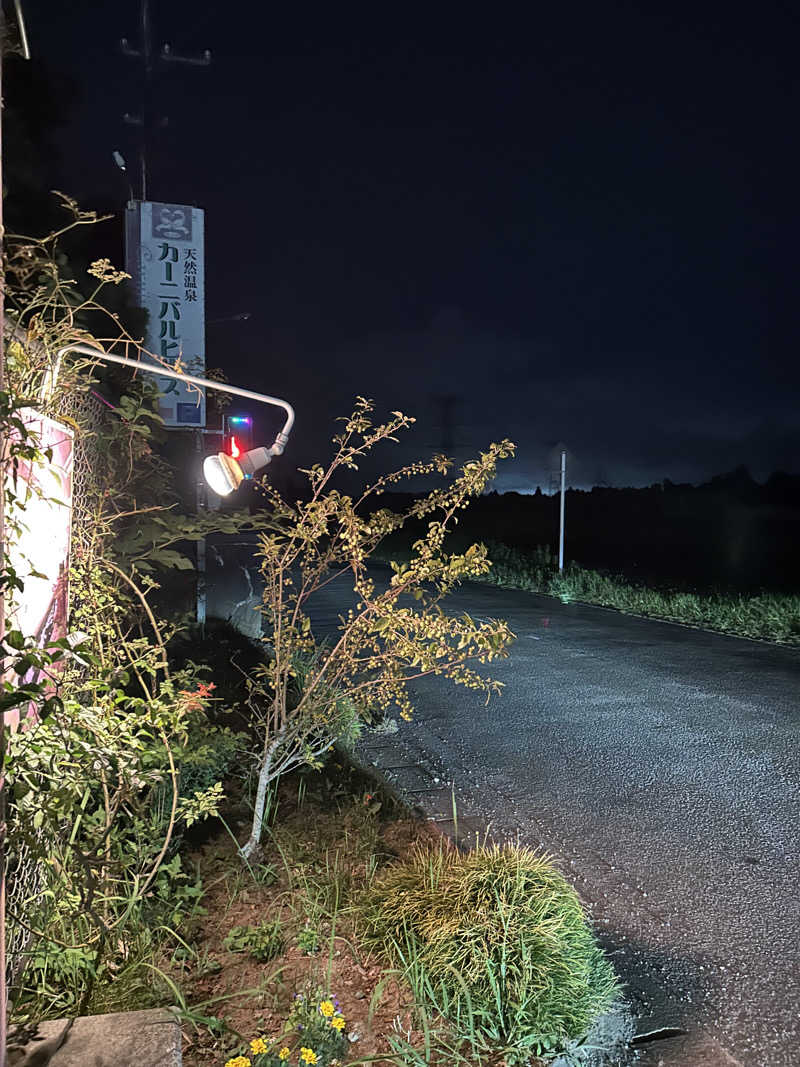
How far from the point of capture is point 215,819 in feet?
12.6

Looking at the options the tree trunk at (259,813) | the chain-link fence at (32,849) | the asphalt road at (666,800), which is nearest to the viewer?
the chain-link fence at (32,849)

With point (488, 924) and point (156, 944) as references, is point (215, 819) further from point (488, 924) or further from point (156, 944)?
point (488, 924)

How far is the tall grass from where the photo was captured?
1027 cm

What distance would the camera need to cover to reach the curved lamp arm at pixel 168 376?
2.45 metres

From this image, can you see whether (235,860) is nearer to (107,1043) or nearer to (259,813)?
(259,813)

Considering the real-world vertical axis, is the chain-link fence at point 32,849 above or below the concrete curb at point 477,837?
above

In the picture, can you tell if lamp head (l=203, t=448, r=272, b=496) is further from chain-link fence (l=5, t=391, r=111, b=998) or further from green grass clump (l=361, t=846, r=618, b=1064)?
green grass clump (l=361, t=846, r=618, b=1064)

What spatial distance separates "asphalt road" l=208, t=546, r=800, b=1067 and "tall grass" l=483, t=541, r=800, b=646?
1.29 metres

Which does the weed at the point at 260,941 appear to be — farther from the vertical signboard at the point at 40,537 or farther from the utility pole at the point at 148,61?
the utility pole at the point at 148,61

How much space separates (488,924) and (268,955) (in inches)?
31.3

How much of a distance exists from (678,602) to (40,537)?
1118cm

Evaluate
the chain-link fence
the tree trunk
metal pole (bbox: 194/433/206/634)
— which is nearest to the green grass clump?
the tree trunk

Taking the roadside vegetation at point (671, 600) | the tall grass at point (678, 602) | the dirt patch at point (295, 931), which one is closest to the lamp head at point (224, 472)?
the dirt patch at point (295, 931)

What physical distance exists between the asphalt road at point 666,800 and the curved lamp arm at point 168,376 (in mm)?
2375
